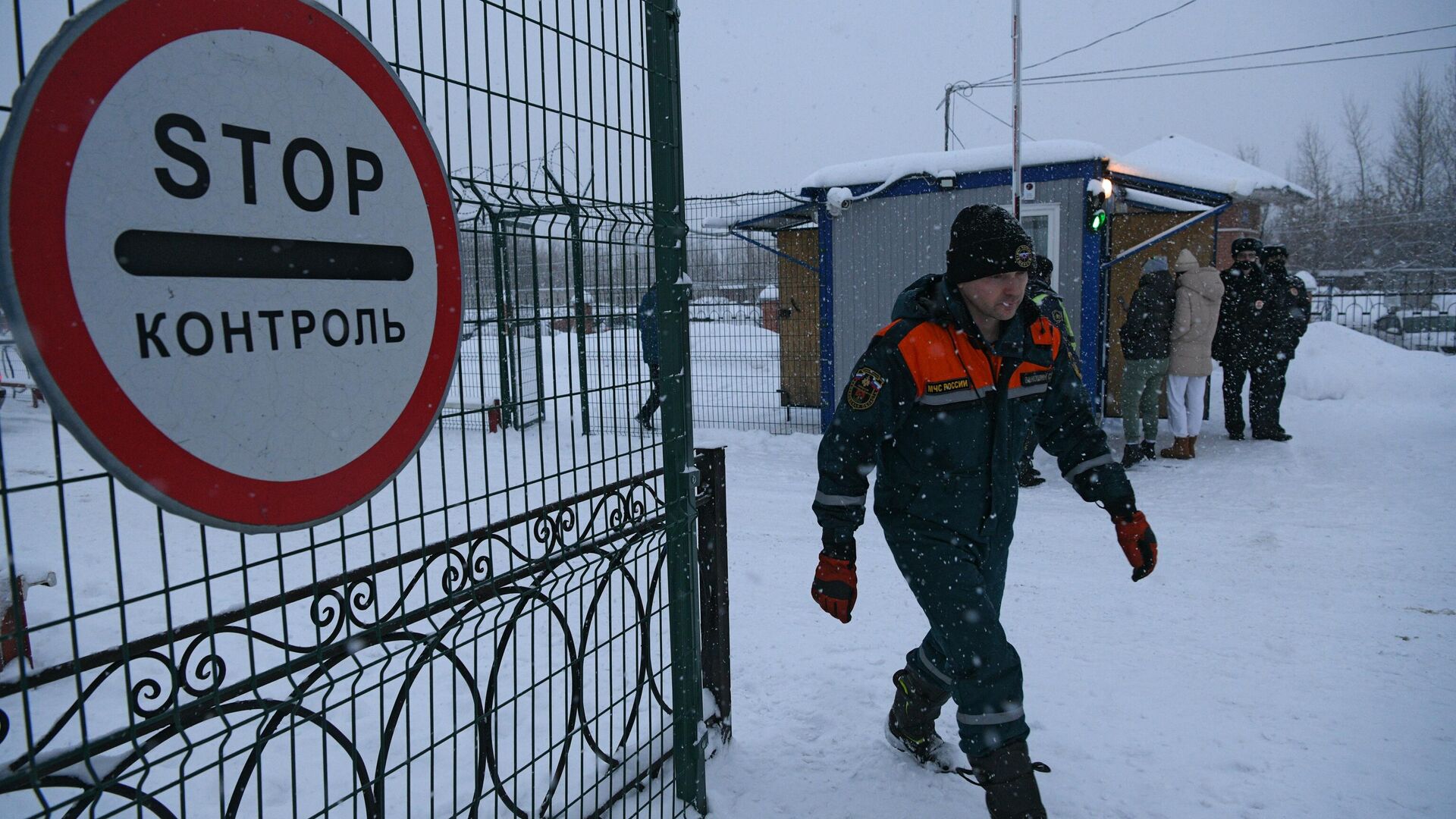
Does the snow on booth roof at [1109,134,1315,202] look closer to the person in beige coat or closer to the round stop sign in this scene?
the person in beige coat

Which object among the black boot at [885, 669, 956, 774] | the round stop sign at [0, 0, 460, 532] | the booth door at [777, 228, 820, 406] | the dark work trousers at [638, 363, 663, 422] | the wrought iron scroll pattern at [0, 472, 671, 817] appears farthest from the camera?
the booth door at [777, 228, 820, 406]

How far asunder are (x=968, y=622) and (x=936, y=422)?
65cm

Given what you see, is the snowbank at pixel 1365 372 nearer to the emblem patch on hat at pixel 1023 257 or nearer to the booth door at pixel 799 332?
the booth door at pixel 799 332

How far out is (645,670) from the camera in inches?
111

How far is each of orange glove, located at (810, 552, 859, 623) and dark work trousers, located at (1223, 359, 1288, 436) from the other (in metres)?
7.63

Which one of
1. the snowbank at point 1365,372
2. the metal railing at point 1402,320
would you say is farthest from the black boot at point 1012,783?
the metal railing at point 1402,320

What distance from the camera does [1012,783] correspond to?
2553mm

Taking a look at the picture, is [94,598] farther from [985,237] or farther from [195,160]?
[985,237]

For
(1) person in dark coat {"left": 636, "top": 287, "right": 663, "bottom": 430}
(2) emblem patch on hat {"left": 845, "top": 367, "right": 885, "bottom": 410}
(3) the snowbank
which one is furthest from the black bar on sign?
(3) the snowbank

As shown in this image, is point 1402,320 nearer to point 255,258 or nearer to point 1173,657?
point 1173,657

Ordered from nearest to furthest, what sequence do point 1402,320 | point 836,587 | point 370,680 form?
point 836,587 < point 370,680 < point 1402,320

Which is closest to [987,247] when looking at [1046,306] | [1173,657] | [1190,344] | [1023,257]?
[1023,257]

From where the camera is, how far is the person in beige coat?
7.98 meters

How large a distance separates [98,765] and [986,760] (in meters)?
2.24
